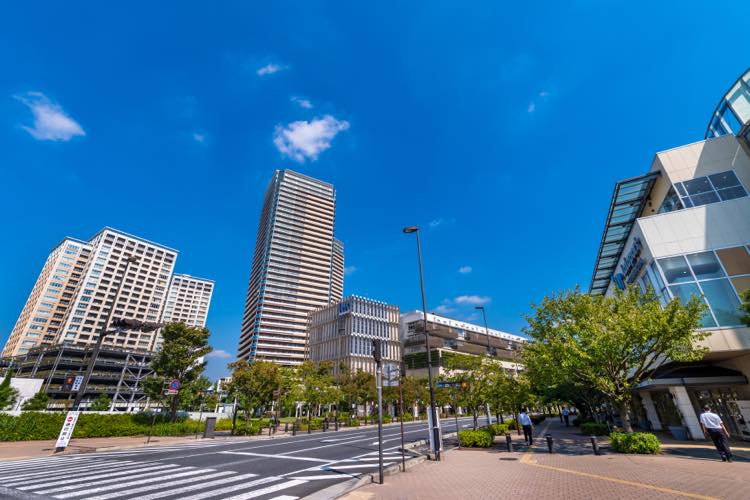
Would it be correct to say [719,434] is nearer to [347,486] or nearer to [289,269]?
[347,486]

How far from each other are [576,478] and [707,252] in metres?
16.1

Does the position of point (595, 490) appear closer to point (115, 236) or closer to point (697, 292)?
point (697, 292)

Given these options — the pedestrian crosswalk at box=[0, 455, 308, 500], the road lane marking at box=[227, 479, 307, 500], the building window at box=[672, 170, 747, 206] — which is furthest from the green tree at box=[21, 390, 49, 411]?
the building window at box=[672, 170, 747, 206]

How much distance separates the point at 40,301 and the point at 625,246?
14218 cm

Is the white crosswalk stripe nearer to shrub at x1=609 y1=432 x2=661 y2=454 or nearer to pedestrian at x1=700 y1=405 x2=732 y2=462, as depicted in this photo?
shrub at x1=609 y1=432 x2=661 y2=454

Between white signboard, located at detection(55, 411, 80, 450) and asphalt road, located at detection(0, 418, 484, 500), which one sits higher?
white signboard, located at detection(55, 411, 80, 450)

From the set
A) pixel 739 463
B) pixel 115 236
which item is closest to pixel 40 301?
pixel 115 236

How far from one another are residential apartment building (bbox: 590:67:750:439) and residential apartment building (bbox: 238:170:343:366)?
8888 centimetres

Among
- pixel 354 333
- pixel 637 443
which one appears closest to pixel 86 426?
pixel 637 443

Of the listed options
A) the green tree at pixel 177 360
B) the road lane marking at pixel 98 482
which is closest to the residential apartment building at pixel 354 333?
the green tree at pixel 177 360

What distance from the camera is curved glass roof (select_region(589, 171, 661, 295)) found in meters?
22.9

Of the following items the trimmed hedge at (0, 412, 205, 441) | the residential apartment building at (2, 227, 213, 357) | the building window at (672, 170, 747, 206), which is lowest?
the trimmed hedge at (0, 412, 205, 441)

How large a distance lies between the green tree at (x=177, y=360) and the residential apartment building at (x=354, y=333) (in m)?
51.9

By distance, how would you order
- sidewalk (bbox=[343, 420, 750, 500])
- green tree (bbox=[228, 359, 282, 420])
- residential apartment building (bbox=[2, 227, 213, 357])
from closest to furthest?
1. sidewalk (bbox=[343, 420, 750, 500])
2. green tree (bbox=[228, 359, 282, 420])
3. residential apartment building (bbox=[2, 227, 213, 357])
